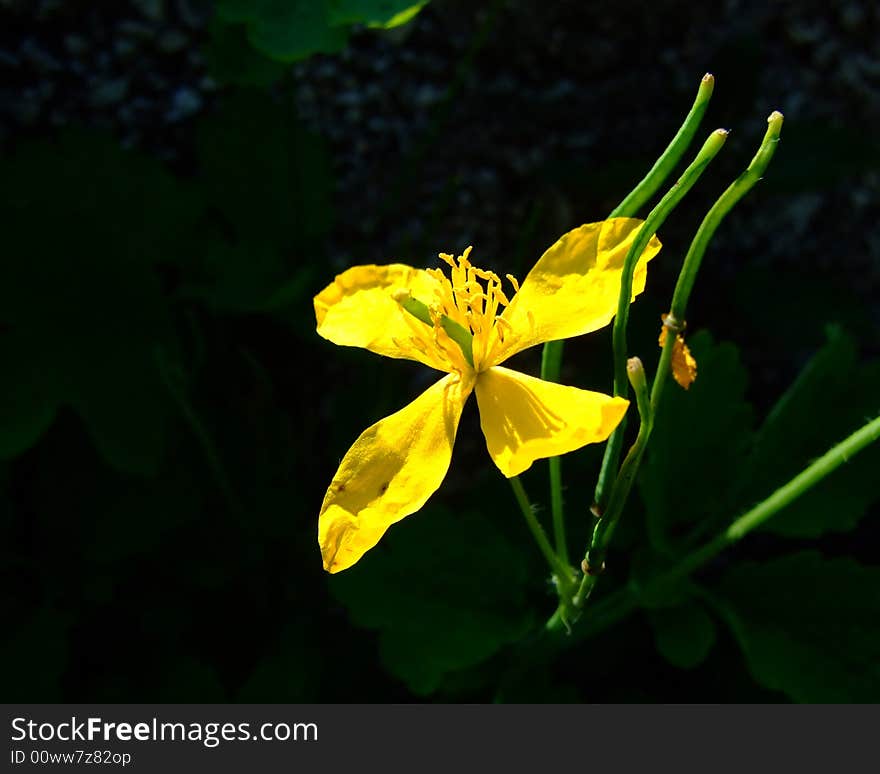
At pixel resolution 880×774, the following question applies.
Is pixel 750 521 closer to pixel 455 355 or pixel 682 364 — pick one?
pixel 682 364

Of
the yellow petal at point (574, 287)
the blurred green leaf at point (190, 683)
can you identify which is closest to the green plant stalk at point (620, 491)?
the yellow petal at point (574, 287)

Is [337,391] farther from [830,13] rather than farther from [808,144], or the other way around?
[830,13]

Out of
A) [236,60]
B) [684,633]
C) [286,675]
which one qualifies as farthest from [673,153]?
[286,675]

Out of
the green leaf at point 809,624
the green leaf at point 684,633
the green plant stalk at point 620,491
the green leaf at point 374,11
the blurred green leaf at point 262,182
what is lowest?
the green leaf at point 684,633

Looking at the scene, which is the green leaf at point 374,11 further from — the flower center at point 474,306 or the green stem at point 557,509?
the green stem at point 557,509

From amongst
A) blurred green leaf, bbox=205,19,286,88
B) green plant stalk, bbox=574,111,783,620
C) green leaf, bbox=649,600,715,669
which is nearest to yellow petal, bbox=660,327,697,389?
green plant stalk, bbox=574,111,783,620

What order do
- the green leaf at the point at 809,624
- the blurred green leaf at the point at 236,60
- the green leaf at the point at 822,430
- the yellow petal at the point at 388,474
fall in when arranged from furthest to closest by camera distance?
the blurred green leaf at the point at 236,60, the green leaf at the point at 822,430, the green leaf at the point at 809,624, the yellow petal at the point at 388,474

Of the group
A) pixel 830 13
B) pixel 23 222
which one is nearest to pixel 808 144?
pixel 830 13
